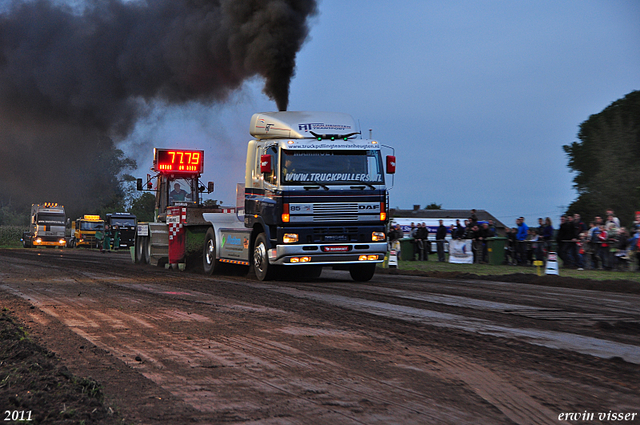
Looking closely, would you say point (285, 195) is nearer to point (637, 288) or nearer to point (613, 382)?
point (637, 288)

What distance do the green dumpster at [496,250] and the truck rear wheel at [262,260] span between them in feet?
33.2

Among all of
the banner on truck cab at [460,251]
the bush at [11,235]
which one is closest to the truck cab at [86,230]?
the bush at [11,235]

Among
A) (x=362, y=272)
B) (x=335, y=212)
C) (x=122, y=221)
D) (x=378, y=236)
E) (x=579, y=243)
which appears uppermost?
(x=122, y=221)

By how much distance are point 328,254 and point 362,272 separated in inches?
67.9

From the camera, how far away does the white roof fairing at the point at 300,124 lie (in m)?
14.3

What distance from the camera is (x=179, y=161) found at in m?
21.4

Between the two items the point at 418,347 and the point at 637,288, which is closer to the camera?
the point at 418,347

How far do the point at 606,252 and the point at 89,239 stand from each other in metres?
41.5

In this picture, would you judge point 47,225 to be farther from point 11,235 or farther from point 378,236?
point 378,236

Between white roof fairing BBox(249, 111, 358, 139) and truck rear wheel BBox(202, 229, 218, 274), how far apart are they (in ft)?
11.1

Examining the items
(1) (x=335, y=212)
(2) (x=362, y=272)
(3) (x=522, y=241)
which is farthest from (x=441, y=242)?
(1) (x=335, y=212)

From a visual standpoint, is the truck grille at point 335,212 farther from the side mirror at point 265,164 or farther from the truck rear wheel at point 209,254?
the truck rear wheel at point 209,254

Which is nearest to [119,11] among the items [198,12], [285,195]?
[198,12]

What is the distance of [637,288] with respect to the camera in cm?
1298
